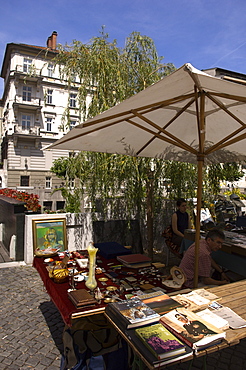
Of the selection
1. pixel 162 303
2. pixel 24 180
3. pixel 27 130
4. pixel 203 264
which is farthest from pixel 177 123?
pixel 27 130

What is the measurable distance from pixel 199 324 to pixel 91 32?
609 cm

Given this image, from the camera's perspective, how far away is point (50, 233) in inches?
217

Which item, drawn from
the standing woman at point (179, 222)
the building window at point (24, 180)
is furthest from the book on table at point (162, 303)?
the building window at point (24, 180)

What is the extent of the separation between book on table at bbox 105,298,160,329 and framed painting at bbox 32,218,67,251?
3285 millimetres

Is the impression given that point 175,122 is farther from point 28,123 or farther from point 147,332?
point 28,123

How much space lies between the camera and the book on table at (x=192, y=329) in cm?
167

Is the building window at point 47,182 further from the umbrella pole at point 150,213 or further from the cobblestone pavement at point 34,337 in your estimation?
the cobblestone pavement at point 34,337

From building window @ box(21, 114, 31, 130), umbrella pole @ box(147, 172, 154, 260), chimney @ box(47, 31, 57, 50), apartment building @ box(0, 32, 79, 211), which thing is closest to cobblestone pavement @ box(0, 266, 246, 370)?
umbrella pole @ box(147, 172, 154, 260)

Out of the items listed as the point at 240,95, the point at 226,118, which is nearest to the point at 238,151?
the point at 226,118

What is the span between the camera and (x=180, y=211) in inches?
216

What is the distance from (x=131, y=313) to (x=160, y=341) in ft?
1.18

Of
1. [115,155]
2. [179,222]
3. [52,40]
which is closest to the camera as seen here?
[179,222]

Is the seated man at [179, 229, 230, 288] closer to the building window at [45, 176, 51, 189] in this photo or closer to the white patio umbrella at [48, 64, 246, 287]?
the white patio umbrella at [48, 64, 246, 287]

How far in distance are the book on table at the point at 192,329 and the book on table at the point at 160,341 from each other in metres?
0.05
